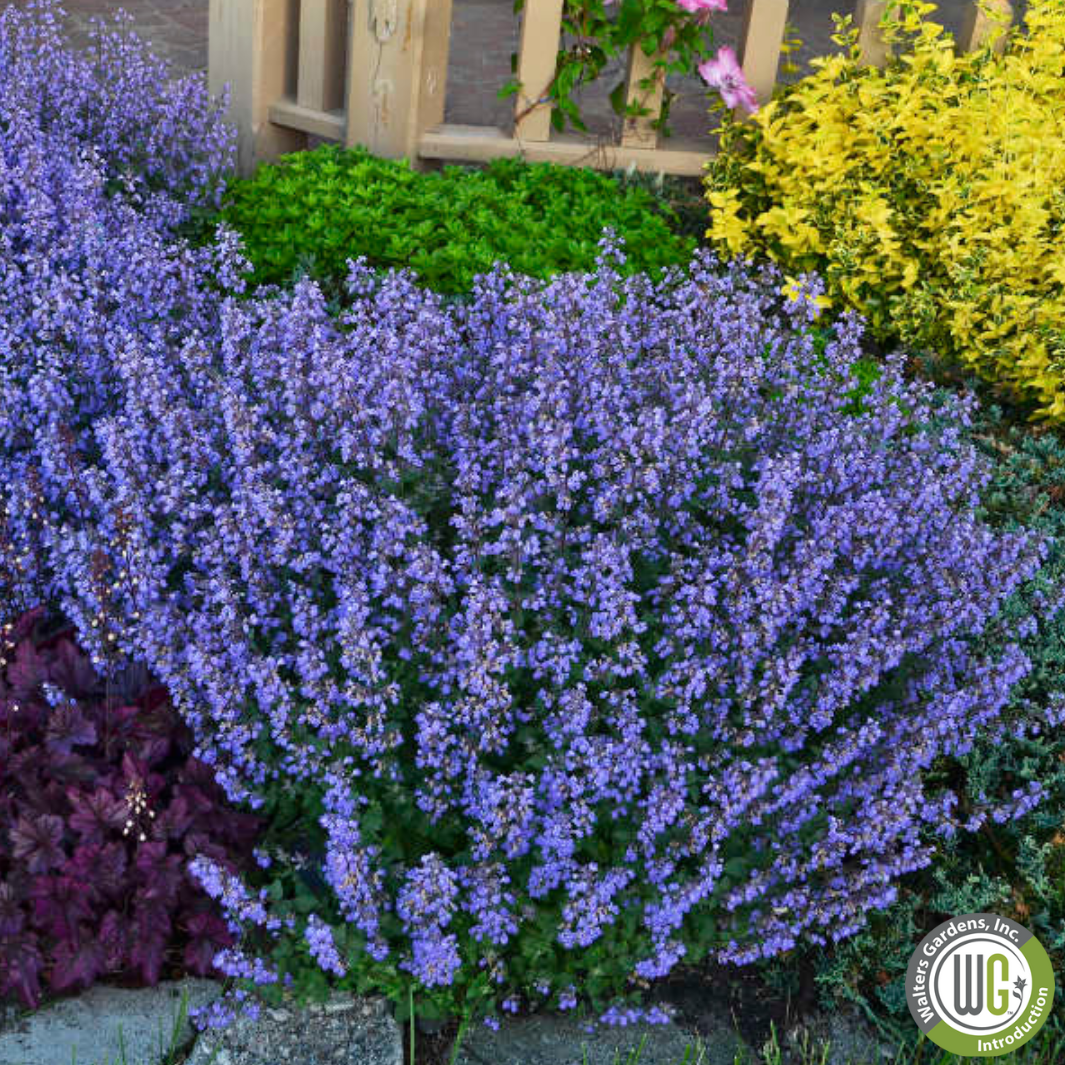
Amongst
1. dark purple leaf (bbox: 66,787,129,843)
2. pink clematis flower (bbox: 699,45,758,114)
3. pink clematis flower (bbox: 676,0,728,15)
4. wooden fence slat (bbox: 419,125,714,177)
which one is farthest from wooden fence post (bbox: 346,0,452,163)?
dark purple leaf (bbox: 66,787,129,843)

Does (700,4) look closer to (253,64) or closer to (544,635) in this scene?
(253,64)

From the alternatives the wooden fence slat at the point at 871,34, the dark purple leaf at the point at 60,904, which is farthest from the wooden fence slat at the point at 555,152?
the dark purple leaf at the point at 60,904

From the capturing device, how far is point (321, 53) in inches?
195

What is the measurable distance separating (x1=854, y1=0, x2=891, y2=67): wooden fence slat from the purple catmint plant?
7.73ft

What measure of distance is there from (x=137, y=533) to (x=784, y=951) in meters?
1.61

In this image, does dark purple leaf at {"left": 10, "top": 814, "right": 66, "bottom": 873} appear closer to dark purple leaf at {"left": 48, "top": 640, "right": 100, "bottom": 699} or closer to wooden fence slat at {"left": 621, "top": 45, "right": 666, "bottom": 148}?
dark purple leaf at {"left": 48, "top": 640, "right": 100, "bottom": 699}

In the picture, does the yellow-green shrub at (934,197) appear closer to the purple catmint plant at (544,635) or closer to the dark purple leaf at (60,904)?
the purple catmint plant at (544,635)

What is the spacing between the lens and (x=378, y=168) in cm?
459

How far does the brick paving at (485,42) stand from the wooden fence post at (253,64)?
160cm

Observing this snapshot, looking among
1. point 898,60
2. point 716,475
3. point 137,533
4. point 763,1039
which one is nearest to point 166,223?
point 137,533

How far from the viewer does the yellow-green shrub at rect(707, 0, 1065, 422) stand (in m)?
4.19

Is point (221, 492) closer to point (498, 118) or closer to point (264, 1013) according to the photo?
point (264, 1013)

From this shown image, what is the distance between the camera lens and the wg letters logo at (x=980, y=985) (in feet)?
8.54

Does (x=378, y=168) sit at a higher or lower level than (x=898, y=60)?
lower
